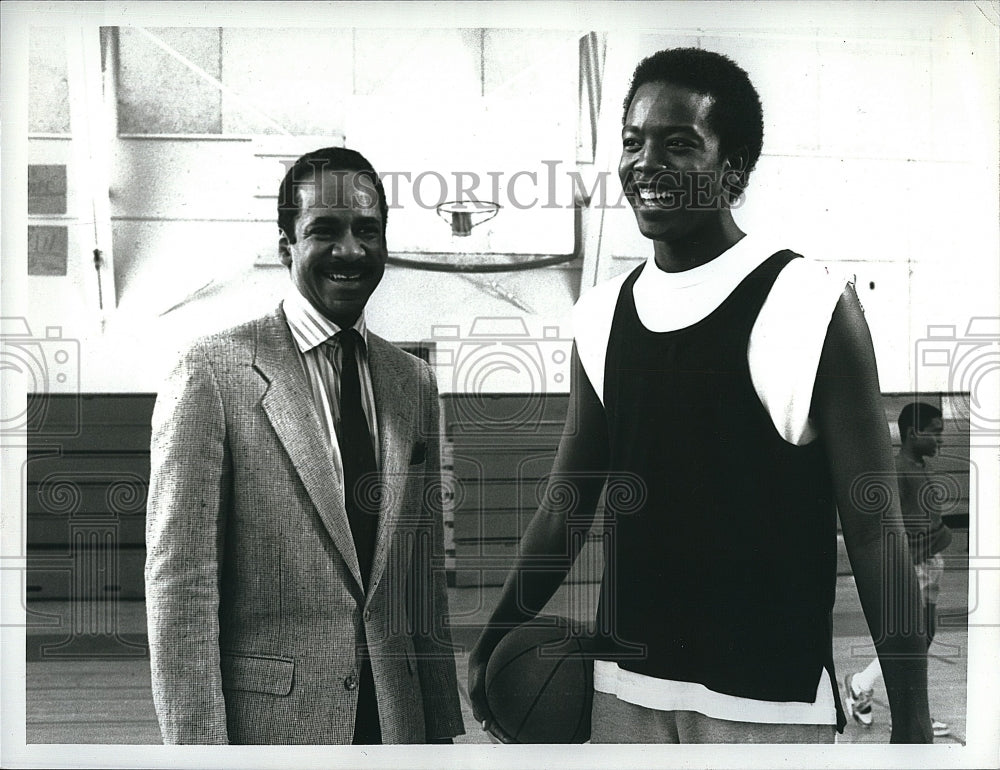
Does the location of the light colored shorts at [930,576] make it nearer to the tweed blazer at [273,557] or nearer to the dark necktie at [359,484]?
the tweed blazer at [273,557]

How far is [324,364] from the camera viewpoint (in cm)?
335

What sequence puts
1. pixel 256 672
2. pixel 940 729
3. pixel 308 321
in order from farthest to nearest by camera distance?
pixel 940 729, pixel 308 321, pixel 256 672

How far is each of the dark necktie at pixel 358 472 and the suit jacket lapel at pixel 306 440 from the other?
26mm

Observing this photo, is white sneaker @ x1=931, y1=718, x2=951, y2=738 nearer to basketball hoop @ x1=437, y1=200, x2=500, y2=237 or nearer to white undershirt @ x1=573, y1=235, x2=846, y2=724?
white undershirt @ x1=573, y1=235, x2=846, y2=724

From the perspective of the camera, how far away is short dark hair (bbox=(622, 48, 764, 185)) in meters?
3.37

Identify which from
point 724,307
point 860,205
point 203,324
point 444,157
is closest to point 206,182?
point 203,324

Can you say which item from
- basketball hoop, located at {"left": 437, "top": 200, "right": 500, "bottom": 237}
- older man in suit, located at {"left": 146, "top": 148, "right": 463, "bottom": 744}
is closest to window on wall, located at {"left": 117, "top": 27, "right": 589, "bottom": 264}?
basketball hoop, located at {"left": 437, "top": 200, "right": 500, "bottom": 237}

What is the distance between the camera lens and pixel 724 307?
3.32 metres

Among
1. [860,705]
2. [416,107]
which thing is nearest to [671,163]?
[416,107]

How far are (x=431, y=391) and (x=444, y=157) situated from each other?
0.75 metres

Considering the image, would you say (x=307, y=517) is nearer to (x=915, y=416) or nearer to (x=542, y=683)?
(x=542, y=683)

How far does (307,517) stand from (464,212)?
1093 mm

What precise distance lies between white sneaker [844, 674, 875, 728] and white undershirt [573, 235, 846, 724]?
2.4 inches

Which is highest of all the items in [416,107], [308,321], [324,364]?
[416,107]
